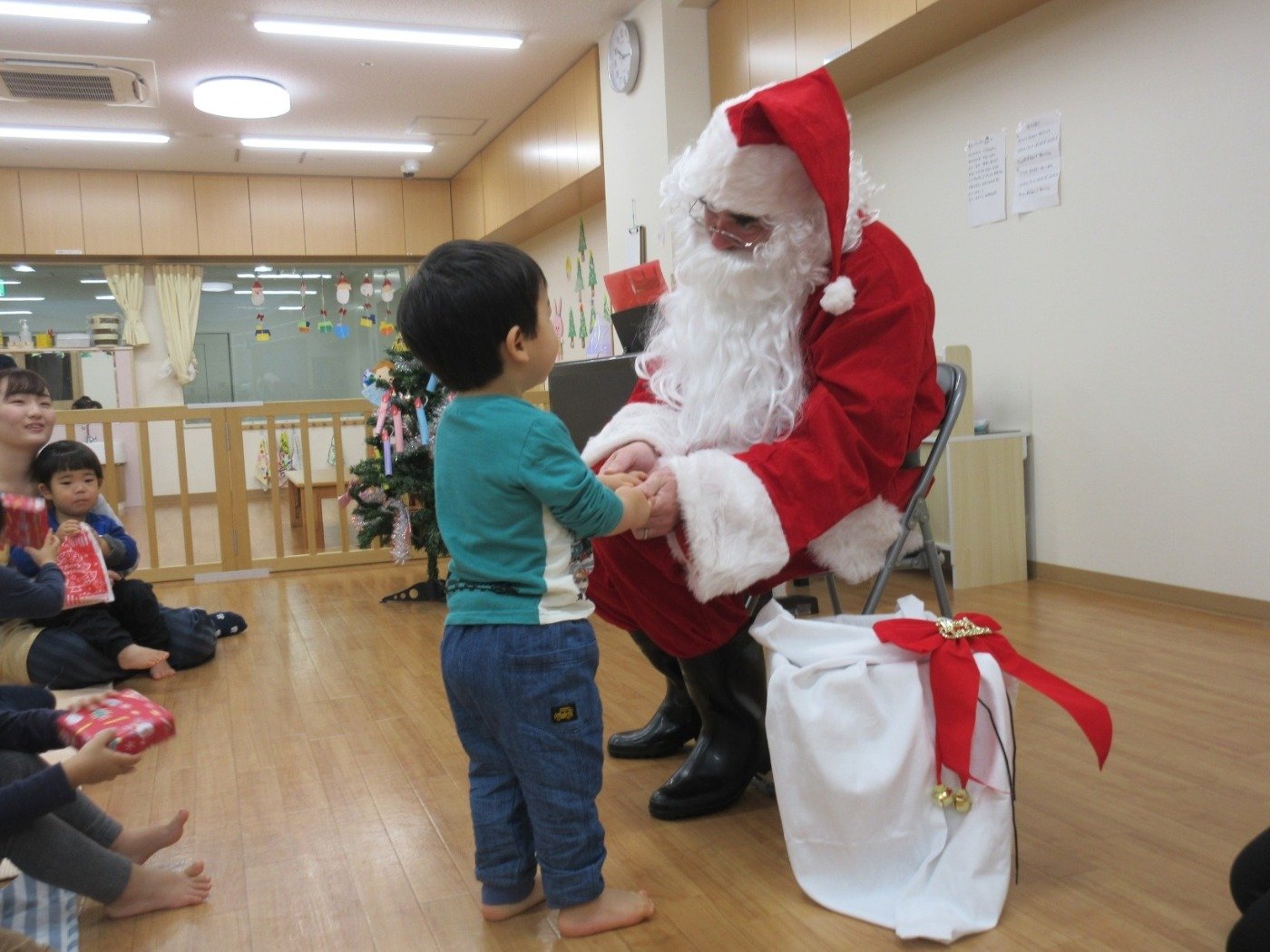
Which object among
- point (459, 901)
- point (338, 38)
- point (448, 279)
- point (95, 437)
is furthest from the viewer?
point (95, 437)

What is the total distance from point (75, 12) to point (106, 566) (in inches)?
120

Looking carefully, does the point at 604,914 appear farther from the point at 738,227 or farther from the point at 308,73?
the point at 308,73

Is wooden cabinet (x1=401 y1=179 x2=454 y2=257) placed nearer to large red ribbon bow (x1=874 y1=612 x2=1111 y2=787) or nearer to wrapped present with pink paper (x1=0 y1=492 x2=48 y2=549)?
wrapped present with pink paper (x1=0 y1=492 x2=48 y2=549)

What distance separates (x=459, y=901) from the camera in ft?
4.76

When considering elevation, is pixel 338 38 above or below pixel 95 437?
above

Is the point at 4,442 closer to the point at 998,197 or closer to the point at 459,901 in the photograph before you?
the point at 459,901

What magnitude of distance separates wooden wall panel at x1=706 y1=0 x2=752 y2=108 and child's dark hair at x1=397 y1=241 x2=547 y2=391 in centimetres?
343

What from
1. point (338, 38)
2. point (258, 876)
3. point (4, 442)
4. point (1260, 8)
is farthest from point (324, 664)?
point (338, 38)

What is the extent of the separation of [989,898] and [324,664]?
2.16 m

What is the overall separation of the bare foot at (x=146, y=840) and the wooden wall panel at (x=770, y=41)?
3.45 m

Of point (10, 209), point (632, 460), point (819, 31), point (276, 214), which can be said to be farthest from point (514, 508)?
point (10, 209)

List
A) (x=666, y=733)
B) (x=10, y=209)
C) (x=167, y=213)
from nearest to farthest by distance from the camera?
1. (x=666, y=733)
2. (x=10, y=209)
3. (x=167, y=213)

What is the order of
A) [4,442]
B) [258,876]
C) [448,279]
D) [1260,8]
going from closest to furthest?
[448,279] < [258,876] < [4,442] < [1260,8]

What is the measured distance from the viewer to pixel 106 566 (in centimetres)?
281
